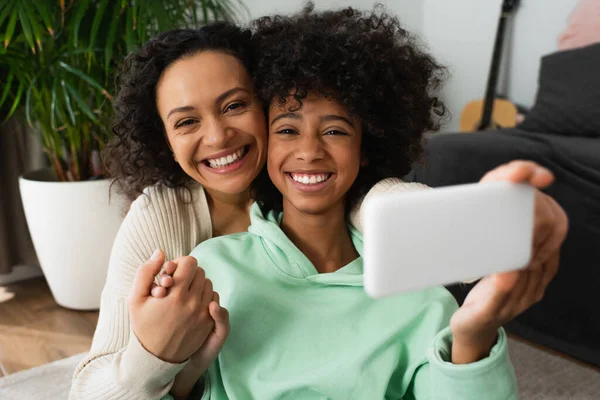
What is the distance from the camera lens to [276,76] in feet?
3.11

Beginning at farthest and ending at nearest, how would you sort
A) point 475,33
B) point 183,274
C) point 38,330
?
point 475,33
point 38,330
point 183,274

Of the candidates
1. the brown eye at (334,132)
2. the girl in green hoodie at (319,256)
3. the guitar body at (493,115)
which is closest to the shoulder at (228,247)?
the girl in green hoodie at (319,256)

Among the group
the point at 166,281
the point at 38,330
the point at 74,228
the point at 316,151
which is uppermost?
the point at 316,151

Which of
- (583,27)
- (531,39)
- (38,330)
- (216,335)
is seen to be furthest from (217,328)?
(531,39)

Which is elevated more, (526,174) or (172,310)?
(526,174)

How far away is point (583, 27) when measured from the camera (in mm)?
2375

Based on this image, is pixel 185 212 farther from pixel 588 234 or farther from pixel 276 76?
pixel 588 234

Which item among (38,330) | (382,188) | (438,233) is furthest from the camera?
(38,330)

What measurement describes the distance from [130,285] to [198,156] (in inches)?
9.9

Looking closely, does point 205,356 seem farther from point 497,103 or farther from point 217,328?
point 497,103

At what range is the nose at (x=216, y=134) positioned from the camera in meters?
1.03

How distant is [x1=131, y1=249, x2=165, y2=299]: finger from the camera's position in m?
0.78

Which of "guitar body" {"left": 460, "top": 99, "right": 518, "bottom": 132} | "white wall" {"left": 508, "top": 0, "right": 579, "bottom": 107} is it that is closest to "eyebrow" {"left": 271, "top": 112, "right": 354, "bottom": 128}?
"guitar body" {"left": 460, "top": 99, "right": 518, "bottom": 132}

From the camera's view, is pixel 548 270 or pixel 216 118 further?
pixel 216 118
